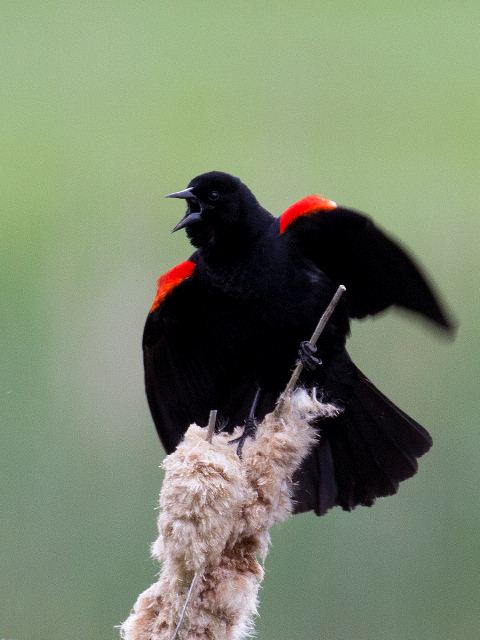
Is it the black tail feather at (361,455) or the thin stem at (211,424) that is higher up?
the black tail feather at (361,455)

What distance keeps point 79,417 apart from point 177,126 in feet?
12.4

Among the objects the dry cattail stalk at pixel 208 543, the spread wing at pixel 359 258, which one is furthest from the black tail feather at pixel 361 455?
the dry cattail stalk at pixel 208 543

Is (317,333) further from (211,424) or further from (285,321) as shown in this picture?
(285,321)

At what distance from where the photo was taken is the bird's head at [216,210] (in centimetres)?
292

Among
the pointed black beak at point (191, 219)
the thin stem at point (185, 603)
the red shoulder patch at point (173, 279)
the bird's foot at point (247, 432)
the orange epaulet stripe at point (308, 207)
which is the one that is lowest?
the thin stem at point (185, 603)

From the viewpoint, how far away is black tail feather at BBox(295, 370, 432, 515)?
2.84 metres

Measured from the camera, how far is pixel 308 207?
2.77 meters

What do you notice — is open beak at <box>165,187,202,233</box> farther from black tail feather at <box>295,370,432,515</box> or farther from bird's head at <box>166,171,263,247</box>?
black tail feather at <box>295,370,432,515</box>

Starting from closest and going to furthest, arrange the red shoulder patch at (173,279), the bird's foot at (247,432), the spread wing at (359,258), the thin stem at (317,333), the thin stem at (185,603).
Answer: the thin stem at (185,603), the thin stem at (317,333), the spread wing at (359,258), the bird's foot at (247,432), the red shoulder patch at (173,279)

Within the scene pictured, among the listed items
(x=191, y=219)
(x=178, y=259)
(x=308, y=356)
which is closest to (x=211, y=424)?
(x=308, y=356)

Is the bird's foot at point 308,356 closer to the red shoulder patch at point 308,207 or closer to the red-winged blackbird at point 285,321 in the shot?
the red-winged blackbird at point 285,321

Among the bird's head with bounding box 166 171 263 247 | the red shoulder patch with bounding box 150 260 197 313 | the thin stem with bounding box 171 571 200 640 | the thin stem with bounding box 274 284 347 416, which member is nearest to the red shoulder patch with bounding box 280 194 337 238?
the bird's head with bounding box 166 171 263 247

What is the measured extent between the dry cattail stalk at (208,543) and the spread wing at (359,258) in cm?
87

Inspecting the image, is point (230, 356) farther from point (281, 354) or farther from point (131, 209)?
point (131, 209)
